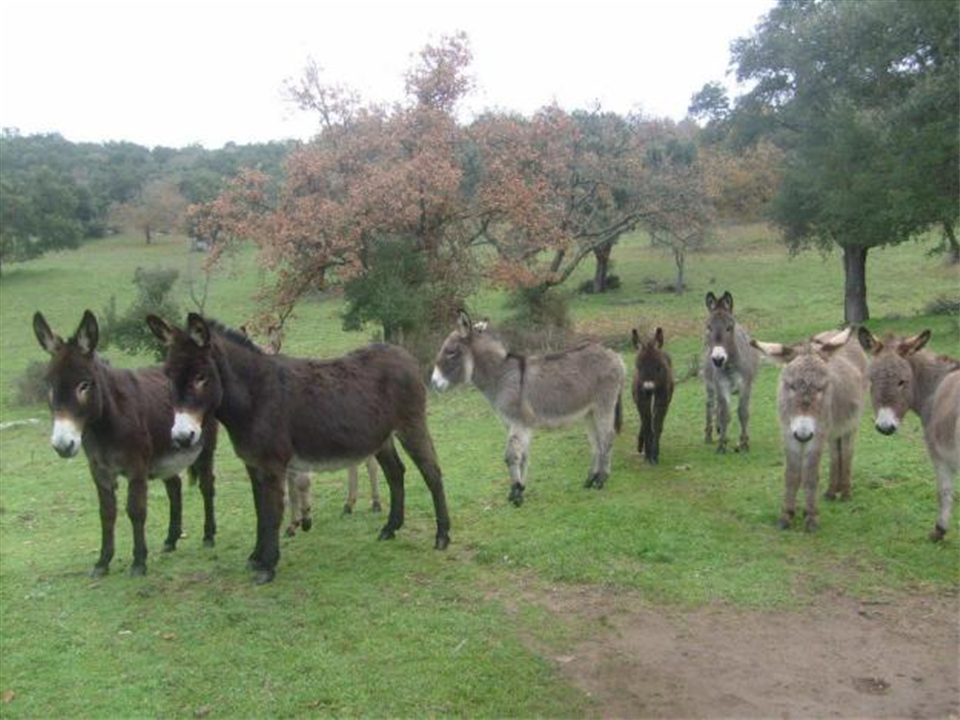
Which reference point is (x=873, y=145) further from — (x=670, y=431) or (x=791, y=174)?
(x=670, y=431)

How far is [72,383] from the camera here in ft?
23.4

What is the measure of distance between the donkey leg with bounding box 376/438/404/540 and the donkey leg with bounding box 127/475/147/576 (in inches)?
88.3

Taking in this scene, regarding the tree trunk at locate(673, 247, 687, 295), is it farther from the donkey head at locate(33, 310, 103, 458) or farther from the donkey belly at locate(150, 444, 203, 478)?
the donkey head at locate(33, 310, 103, 458)

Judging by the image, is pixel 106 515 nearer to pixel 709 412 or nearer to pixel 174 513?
pixel 174 513

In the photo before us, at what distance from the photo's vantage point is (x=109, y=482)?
791 cm

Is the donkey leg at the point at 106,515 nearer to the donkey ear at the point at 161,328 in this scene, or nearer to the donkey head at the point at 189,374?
the donkey head at the point at 189,374

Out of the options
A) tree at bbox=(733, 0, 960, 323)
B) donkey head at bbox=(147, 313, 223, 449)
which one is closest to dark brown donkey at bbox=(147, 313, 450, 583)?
donkey head at bbox=(147, 313, 223, 449)

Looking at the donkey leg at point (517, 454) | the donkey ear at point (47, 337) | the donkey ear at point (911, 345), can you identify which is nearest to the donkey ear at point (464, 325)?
the donkey leg at point (517, 454)

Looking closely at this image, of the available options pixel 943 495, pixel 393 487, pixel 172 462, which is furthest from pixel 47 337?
pixel 943 495

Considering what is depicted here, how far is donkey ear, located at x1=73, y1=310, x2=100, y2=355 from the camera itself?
7.22m

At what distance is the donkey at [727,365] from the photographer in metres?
11.4

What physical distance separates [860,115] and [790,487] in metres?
15.9

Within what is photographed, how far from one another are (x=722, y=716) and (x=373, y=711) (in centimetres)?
218

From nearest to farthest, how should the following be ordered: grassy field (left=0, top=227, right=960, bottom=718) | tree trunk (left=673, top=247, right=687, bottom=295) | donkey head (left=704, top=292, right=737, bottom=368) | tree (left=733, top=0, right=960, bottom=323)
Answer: grassy field (left=0, top=227, right=960, bottom=718) → donkey head (left=704, top=292, right=737, bottom=368) → tree (left=733, top=0, right=960, bottom=323) → tree trunk (left=673, top=247, right=687, bottom=295)
